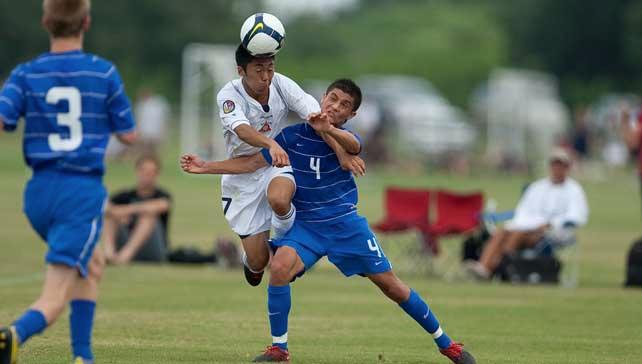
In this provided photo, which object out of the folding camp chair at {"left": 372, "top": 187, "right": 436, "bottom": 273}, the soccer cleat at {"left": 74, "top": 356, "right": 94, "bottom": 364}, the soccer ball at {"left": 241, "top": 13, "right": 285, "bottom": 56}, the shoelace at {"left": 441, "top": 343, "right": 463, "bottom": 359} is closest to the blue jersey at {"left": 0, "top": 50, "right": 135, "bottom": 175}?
the soccer cleat at {"left": 74, "top": 356, "right": 94, "bottom": 364}

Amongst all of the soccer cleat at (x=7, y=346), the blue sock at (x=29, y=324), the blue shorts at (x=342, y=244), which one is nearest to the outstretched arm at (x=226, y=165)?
the blue shorts at (x=342, y=244)

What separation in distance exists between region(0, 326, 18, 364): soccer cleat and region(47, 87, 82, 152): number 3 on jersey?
1.00m

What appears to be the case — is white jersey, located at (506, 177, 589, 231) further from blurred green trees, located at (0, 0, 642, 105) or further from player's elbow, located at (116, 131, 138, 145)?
blurred green trees, located at (0, 0, 642, 105)

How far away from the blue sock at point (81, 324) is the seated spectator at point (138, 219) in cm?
892

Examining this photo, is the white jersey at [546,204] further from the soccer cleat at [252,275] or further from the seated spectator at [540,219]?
the soccer cleat at [252,275]

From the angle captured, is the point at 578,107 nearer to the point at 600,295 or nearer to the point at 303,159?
the point at 600,295

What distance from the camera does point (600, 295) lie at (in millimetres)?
14531

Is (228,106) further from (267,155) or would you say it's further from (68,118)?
(68,118)

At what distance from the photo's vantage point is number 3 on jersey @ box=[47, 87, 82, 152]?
710cm

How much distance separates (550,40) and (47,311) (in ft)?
207

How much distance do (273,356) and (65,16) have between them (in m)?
2.77

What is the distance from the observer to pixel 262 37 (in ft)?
29.0

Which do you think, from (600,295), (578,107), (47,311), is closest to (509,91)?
(578,107)

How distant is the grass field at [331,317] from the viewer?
30.8ft
